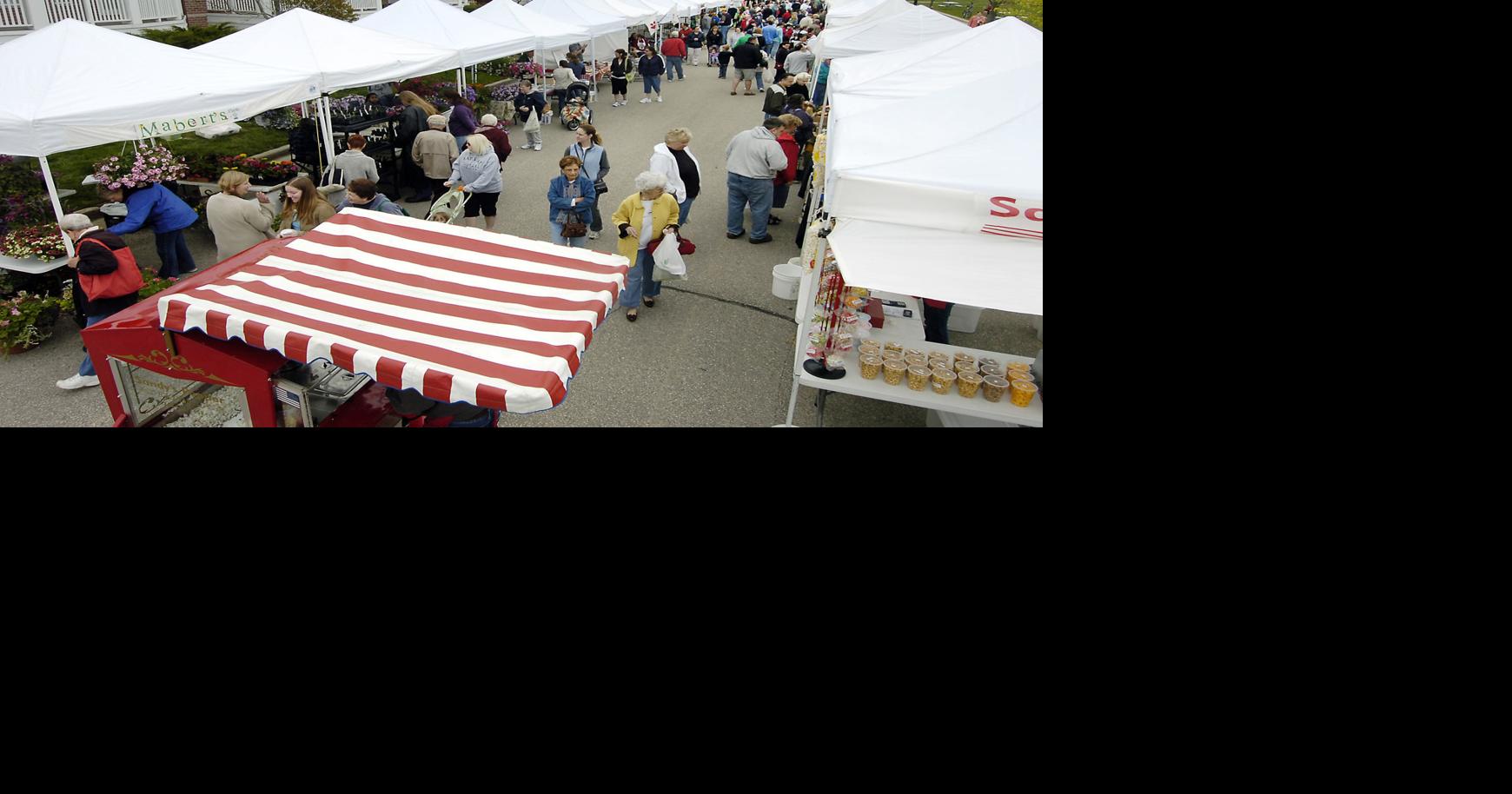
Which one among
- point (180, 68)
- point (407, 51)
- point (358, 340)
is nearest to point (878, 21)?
point (407, 51)

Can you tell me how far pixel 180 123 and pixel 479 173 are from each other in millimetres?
2715

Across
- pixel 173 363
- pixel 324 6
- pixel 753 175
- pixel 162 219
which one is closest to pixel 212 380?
pixel 173 363

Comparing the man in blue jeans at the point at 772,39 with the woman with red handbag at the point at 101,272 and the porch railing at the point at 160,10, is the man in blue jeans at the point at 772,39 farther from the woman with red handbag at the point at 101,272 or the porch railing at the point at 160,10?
the woman with red handbag at the point at 101,272

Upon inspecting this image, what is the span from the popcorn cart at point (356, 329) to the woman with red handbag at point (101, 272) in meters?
2.08

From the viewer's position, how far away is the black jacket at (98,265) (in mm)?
5625

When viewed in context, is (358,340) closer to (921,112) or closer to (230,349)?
(230,349)

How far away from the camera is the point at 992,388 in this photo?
526cm

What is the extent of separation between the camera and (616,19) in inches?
738

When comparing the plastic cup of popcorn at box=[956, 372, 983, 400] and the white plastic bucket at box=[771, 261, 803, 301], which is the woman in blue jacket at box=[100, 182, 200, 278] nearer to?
the white plastic bucket at box=[771, 261, 803, 301]

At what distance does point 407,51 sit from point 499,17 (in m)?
4.60

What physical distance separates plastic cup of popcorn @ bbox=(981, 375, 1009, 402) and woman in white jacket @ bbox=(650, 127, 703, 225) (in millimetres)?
A: 3903

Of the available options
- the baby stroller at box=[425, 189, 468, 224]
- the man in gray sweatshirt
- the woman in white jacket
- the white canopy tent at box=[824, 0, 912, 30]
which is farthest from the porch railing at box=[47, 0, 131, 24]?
the white canopy tent at box=[824, 0, 912, 30]

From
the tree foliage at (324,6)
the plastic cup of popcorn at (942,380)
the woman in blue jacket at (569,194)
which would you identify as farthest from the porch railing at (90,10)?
the plastic cup of popcorn at (942,380)

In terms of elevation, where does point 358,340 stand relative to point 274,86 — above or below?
below
